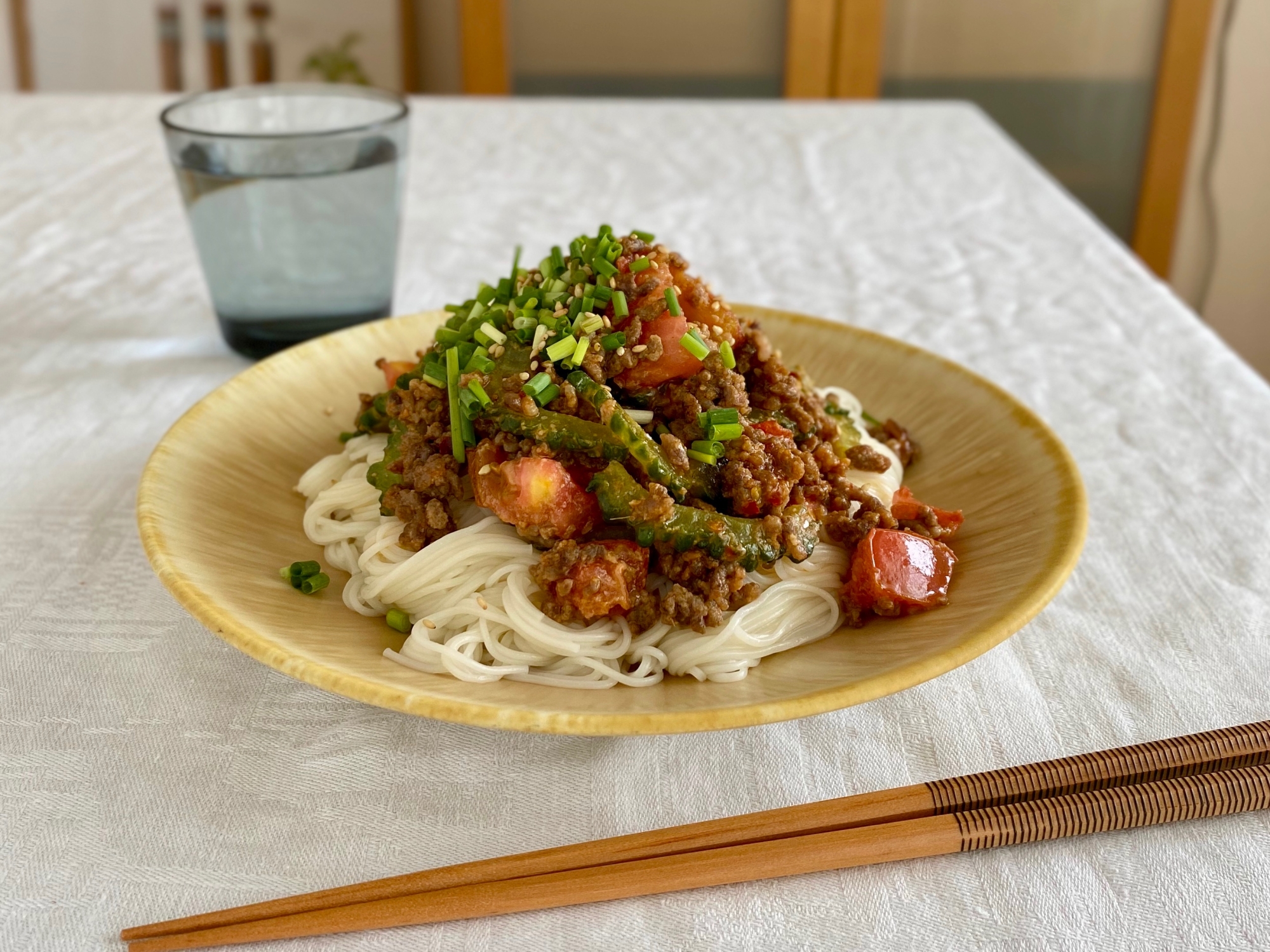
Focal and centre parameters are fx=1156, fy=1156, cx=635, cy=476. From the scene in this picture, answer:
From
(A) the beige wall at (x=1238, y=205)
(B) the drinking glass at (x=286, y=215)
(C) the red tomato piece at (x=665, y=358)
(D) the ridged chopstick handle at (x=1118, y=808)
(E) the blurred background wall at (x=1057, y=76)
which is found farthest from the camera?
(E) the blurred background wall at (x=1057, y=76)

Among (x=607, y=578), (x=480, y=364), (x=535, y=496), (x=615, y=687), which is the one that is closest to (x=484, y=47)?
(x=480, y=364)

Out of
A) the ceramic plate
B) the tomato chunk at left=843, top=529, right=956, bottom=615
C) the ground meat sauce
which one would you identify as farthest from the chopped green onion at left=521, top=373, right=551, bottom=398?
the tomato chunk at left=843, top=529, right=956, bottom=615

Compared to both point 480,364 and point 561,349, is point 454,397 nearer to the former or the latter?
point 480,364

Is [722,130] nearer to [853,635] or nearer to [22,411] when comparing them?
[22,411]

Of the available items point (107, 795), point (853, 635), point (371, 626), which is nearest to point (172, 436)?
point (371, 626)

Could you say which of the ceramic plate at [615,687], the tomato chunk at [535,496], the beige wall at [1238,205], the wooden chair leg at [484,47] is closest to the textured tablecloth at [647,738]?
the ceramic plate at [615,687]

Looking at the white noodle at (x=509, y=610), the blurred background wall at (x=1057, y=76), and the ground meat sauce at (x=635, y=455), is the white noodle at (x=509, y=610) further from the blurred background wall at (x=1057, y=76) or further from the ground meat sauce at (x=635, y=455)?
the blurred background wall at (x=1057, y=76)

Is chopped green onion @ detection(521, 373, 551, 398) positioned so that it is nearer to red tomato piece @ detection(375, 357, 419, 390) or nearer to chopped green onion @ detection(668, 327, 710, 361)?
chopped green onion @ detection(668, 327, 710, 361)
